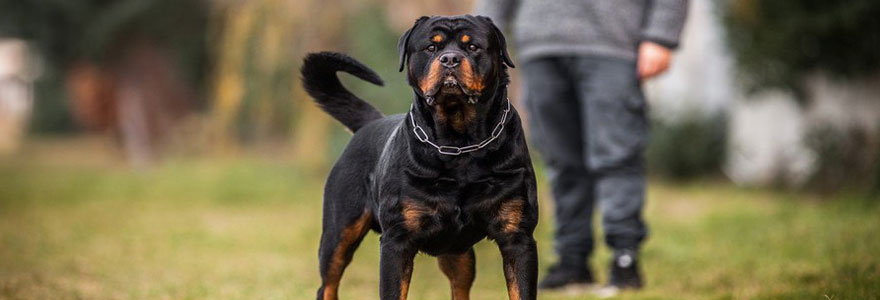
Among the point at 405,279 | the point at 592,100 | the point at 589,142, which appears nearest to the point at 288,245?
the point at 589,142

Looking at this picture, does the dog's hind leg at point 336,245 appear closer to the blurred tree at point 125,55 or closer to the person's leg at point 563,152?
the person's leg at point 563,152

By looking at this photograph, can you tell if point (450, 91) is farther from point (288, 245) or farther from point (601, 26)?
point (288, 245)

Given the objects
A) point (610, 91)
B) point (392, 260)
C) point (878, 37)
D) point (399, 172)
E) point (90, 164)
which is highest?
point (878, 37)

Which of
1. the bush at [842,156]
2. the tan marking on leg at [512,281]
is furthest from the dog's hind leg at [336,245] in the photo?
the bush at [842,156]

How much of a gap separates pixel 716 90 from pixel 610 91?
7.32m

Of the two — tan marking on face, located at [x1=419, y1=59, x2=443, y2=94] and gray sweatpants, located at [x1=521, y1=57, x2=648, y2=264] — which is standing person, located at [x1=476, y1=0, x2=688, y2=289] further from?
tan marking on face, located at [x1=419, y1=59, x2=443, y2=94]

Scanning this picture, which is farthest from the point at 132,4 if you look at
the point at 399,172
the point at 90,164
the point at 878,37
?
the point at 399,172

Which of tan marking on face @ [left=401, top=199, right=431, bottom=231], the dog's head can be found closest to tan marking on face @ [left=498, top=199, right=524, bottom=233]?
tan marking on face @ [left=401, top=199, right=431, bottom=231]

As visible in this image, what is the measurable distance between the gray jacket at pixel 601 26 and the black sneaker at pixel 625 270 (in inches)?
35.5

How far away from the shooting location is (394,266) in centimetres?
316

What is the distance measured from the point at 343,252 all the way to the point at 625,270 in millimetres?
1698

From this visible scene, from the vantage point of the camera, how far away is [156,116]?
57.3ft

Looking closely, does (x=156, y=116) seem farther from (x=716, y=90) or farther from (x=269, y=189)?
(x=716, y=90)

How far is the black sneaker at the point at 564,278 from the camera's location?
4934 mm
